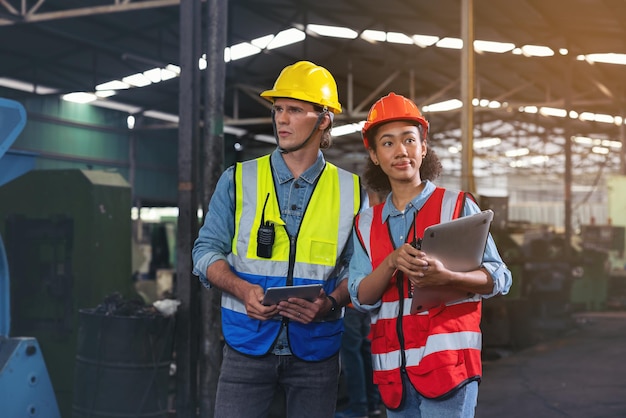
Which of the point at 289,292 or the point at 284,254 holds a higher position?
the point at 284,254

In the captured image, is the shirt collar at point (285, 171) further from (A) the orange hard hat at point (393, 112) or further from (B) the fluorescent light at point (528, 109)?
(B) the fluorescent light at point (528, 109)

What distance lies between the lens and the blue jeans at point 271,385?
2.33 metres

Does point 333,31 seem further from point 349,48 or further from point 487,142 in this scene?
point 487,142

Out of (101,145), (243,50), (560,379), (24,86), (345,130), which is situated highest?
(243,50)

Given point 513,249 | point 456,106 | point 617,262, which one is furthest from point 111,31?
point 617,262

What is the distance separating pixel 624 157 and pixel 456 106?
14.0 ft

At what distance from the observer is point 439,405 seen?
83.5 inches

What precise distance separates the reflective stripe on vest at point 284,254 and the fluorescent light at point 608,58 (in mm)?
12507

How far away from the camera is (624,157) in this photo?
16.9 metres

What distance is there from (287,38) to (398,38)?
7.07ft

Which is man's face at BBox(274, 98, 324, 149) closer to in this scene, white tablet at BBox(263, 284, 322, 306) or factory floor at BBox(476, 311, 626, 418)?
white tablet at BBox(263, 284, 322, 306)

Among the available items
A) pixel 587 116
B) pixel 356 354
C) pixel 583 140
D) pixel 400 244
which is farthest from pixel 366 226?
pixel 583 140

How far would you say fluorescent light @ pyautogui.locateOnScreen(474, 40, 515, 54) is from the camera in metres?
13.5

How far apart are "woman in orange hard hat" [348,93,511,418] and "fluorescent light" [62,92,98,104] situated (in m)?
15.7
